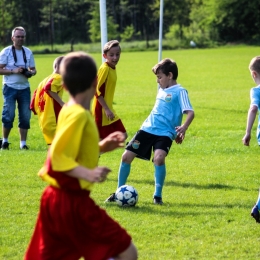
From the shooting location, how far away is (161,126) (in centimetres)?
754

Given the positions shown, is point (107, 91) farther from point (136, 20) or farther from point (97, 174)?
point (136, 20)

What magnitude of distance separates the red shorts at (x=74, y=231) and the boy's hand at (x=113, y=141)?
0.36 m

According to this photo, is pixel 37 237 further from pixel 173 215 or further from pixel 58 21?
pixel 58 21

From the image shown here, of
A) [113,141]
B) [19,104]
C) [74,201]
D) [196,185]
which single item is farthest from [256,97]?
[19,104]

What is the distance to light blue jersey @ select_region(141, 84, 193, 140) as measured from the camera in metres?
7.49

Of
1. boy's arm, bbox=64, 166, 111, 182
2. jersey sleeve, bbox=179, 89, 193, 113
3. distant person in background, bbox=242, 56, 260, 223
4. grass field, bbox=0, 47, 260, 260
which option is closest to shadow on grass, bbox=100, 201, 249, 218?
grass field, bbox=0, 47, 260, 260

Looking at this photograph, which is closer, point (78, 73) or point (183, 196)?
point (78, 73)

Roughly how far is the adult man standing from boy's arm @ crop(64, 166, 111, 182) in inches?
303

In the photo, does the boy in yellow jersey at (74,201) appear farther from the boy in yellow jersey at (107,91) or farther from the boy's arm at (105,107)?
the boy's arm at (105,107)

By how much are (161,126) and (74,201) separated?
12.0 feet

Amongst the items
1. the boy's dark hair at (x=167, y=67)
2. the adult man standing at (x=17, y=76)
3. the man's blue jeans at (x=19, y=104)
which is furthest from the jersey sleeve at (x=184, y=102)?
the man's blue jeans at (x=19, y=104)

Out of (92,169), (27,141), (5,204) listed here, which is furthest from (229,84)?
(92,169)

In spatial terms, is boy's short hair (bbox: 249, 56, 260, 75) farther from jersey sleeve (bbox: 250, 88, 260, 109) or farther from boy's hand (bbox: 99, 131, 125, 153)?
boy's hand (bbox: 99, 131, 125, 153)

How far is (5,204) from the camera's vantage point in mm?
7504
